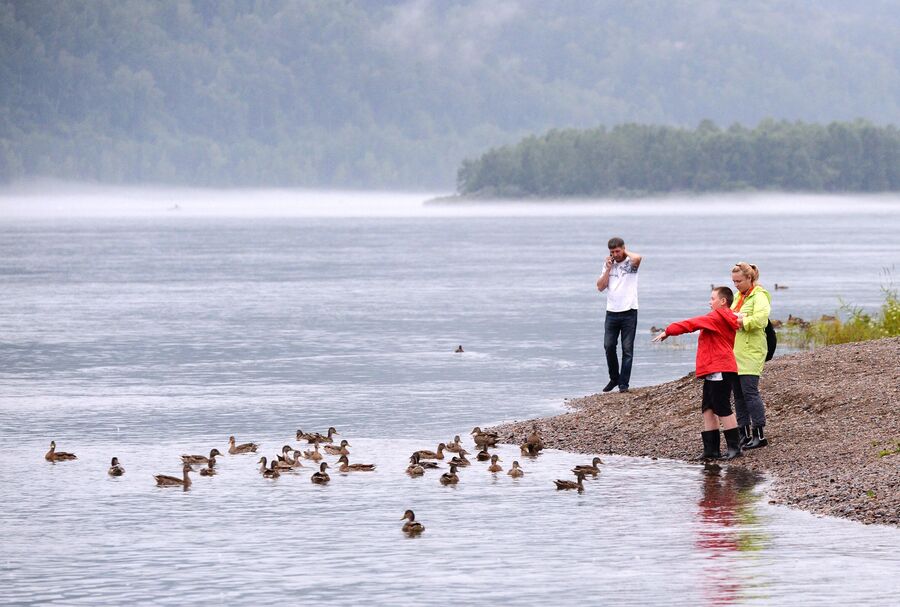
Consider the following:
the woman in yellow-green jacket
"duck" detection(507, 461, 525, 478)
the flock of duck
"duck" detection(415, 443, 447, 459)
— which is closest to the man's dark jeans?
the flock of duck

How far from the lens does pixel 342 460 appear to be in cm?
1770

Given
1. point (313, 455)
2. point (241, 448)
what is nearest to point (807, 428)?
point (313, 455)

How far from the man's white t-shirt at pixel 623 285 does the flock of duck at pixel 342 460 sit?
2.98 metres

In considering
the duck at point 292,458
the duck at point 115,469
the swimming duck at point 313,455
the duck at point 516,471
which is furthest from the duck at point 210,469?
the duck at point 516,471

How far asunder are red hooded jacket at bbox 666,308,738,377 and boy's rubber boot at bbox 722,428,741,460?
0.66 meters

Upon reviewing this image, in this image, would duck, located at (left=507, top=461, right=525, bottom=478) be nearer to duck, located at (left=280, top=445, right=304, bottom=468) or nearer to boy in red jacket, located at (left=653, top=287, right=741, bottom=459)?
boy in red jacket, located at (left=653, top=287, right=741, bottom=459)

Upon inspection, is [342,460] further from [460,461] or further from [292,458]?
[460,461]

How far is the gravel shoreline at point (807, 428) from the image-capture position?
15148 mm

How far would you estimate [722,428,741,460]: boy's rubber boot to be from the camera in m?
17.2

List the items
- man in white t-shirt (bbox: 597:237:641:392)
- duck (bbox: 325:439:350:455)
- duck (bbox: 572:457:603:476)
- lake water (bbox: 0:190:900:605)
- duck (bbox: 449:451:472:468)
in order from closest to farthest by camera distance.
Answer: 1. lake water (bbox: 0:190:900:605)
2. duck (bbox: 572:457:603:476)
3. duck (bbox: 449:451:472:468)
4. duck (bbox: 325:439:350:455)
5. man in white t-shirt (bbox: 597:237:641:392)

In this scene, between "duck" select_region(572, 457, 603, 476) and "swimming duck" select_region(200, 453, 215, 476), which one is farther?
"swimming duck" select_region(200, 453, 215, 476)

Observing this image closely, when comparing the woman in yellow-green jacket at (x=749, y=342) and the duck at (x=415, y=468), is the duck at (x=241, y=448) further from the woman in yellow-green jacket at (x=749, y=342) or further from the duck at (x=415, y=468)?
the woman in yellow-green jacket at (x=749, y=342)

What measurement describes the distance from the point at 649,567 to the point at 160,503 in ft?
17.5

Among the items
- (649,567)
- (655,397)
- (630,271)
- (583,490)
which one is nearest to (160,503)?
(583,490)
